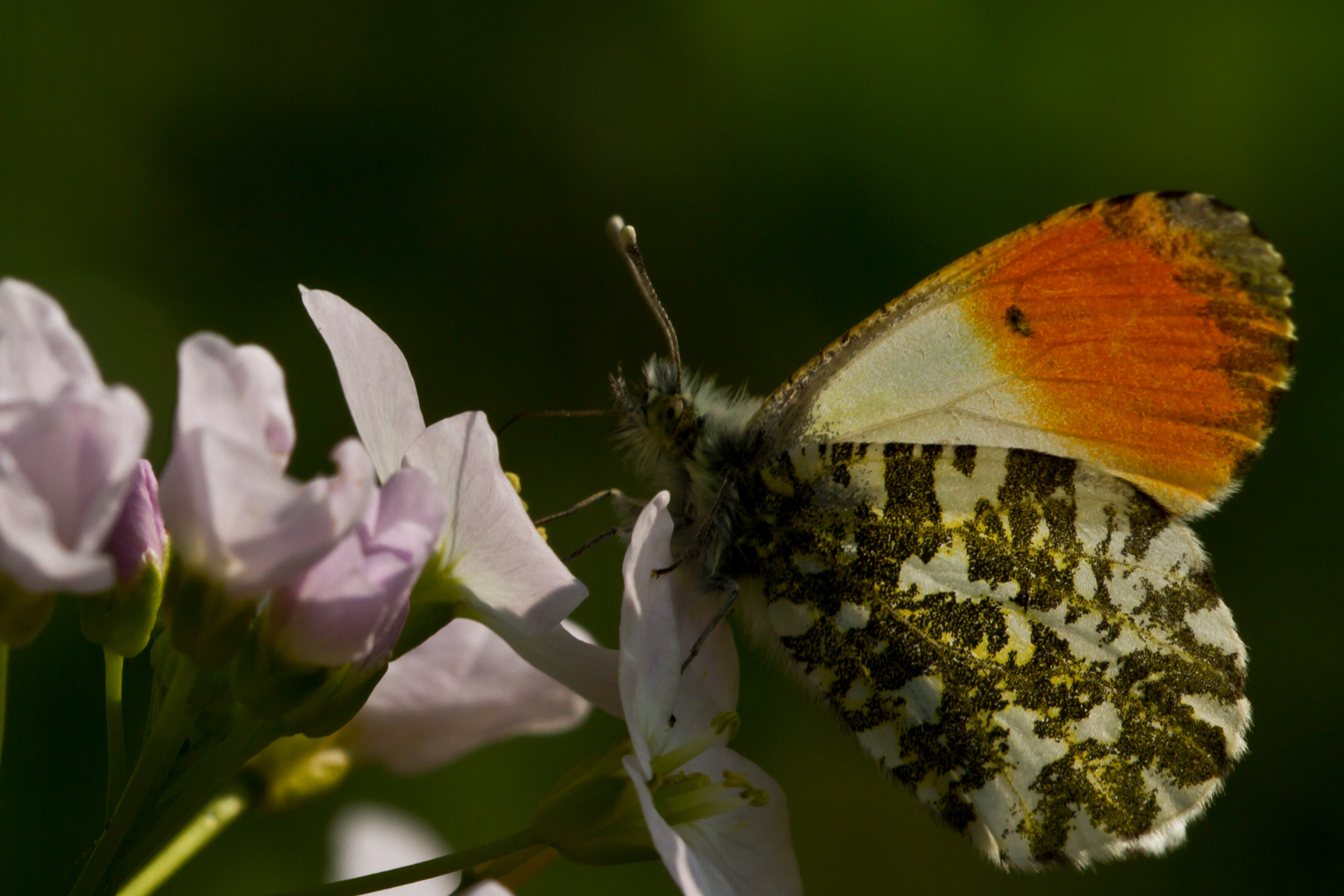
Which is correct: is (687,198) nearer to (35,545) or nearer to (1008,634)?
(1008,634)

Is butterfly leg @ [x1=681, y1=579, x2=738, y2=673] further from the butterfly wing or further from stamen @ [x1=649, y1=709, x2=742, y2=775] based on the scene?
the butterfly wing

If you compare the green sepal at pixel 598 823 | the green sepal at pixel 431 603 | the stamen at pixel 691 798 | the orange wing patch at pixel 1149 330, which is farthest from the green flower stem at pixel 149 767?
the orange wing patch at pixel 1149 330

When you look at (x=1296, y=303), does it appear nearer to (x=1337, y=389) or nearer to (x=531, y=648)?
(x=1337, y=389)

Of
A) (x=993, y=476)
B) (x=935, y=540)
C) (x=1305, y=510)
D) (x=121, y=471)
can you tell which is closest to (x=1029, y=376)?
(x=993, y=476)

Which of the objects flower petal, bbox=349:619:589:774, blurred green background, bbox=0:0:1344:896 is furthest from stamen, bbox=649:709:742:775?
blurred green background, bbox=0:0:1344:896

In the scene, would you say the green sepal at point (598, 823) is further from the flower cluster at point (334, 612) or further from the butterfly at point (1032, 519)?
the butterfly at point (1032, 519)

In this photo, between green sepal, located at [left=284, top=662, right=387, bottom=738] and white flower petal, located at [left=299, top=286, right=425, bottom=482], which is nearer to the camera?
green sepal, located at [left=284, top=662, right=387, bottom=738]
